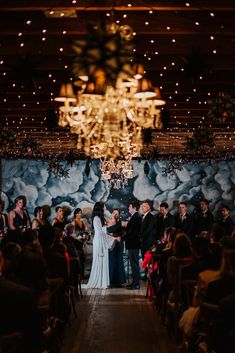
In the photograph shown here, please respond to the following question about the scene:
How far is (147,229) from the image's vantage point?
17.2 meters

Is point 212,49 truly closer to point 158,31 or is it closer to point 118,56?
point 158,31

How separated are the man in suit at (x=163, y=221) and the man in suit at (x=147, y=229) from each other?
91 cm

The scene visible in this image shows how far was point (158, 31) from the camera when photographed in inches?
A: 320

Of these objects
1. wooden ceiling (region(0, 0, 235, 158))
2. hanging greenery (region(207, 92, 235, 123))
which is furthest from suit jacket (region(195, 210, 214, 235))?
hanging greenery (region(207, 92, 235, 123))

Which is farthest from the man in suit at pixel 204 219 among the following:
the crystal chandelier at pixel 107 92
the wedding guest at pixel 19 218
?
the crystal chandelier at pixel 107 92

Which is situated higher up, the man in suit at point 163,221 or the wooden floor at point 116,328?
the man in suit at point 163,221

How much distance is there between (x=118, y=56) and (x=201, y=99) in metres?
6.52

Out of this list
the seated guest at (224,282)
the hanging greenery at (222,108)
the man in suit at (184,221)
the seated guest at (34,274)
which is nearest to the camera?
the seated guest at (224,282)

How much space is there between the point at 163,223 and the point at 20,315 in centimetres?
1376

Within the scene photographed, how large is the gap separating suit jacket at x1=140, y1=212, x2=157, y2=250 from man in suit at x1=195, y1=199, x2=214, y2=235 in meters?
1.95

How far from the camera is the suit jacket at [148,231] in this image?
1714cm

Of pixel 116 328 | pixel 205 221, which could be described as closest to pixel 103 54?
pixel 116 328

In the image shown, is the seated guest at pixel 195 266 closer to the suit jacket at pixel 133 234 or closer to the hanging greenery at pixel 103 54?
the hanging greenery at pixel 103 54

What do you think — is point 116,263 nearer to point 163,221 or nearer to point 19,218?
point 163,221
